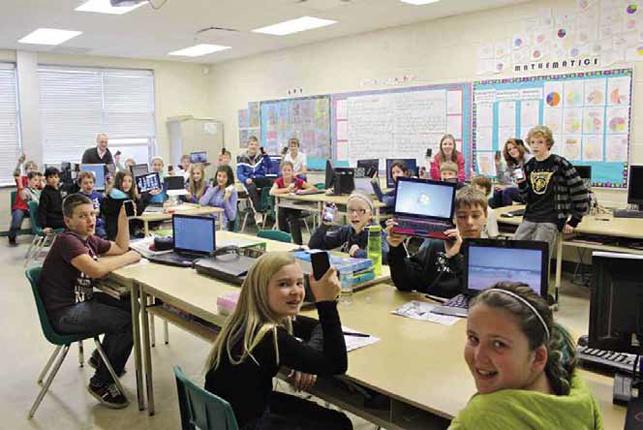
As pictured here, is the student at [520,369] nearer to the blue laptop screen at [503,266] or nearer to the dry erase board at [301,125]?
Answer: the blue laptop screen at [503,266]

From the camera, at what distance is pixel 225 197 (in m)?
6.55

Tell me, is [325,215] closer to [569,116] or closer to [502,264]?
[502,264]

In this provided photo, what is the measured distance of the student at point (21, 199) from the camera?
8.13 metres

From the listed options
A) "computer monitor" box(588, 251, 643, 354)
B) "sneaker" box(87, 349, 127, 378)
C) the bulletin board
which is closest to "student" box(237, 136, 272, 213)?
the bulletin board

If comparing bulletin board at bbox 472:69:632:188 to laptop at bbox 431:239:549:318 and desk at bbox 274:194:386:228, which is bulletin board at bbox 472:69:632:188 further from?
laptop at bbox 431:239:549:318

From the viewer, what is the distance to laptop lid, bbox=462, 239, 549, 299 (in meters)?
2.14

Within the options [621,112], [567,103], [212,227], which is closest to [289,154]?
[567,103]

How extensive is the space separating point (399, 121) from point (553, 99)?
2.20m

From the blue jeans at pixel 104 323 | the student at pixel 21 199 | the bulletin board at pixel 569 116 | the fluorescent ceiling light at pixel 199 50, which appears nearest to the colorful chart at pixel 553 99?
the bulletin board at pixel 569 116

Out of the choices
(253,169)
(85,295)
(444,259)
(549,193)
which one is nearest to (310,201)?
(253,169)

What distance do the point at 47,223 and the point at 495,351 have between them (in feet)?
22.0

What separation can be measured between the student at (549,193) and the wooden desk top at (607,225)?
17 cm

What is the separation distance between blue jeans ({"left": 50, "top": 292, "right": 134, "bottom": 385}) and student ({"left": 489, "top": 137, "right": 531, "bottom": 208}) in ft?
13.4

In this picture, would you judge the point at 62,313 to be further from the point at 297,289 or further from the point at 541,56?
the point at 541,56
